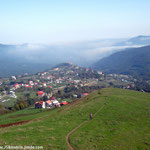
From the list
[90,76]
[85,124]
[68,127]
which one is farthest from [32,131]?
[90,76]

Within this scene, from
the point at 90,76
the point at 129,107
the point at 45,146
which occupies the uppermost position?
the point at 45,146

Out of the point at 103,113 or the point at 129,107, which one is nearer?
the point at 103,113

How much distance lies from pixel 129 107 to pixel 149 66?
15812 centimetres

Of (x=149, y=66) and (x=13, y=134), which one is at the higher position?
(x=13, y=134)

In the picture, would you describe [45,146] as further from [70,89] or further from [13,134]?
[70,89]

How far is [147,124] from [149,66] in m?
165

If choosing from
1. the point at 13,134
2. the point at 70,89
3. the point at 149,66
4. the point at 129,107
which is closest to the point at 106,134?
the point at 13,134

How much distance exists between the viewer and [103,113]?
71.1ft

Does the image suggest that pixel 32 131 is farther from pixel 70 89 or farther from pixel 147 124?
pixel 70 89

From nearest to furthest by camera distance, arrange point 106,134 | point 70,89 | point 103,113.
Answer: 1. point 106,134
2. point 103,113
3. point 70,89

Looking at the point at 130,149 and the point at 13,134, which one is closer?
the point at 130,149

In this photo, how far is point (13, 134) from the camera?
15461 mm

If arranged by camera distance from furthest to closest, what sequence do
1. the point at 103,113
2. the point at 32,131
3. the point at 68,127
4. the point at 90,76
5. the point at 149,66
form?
the point at 149,66, the point at 90,76, the point at 103,113, the point at 68,127, the point at 32,131

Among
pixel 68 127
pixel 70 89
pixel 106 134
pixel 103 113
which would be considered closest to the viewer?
pixel 106 134
